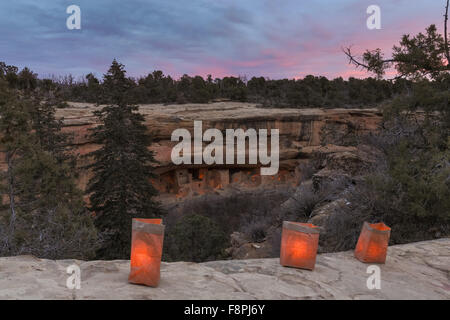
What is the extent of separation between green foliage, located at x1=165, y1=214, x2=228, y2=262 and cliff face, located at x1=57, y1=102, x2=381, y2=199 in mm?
10474

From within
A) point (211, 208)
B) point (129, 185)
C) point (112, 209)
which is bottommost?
point (211, 208)

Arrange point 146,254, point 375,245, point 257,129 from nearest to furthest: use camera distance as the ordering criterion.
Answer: point 146,254 → point 375,245 → point 257,129

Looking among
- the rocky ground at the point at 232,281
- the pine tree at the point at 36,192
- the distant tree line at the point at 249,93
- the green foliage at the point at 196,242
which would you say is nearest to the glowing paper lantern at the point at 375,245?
the rocky ground at the point at 232,281

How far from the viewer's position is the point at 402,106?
6586mm

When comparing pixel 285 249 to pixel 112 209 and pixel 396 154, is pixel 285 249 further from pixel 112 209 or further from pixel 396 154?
pixel 112 209

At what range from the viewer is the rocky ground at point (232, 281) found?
2502mm

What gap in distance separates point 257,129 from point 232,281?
20805 mm

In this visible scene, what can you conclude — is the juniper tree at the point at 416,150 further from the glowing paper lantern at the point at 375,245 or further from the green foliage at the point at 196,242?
the green foliage at the point at 196,242

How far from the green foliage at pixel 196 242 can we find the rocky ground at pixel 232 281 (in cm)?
768

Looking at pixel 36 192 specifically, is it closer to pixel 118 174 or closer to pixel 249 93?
pixel 118 174

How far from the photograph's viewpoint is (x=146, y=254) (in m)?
2.80

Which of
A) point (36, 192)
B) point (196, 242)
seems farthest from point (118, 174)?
point (36, 192)
